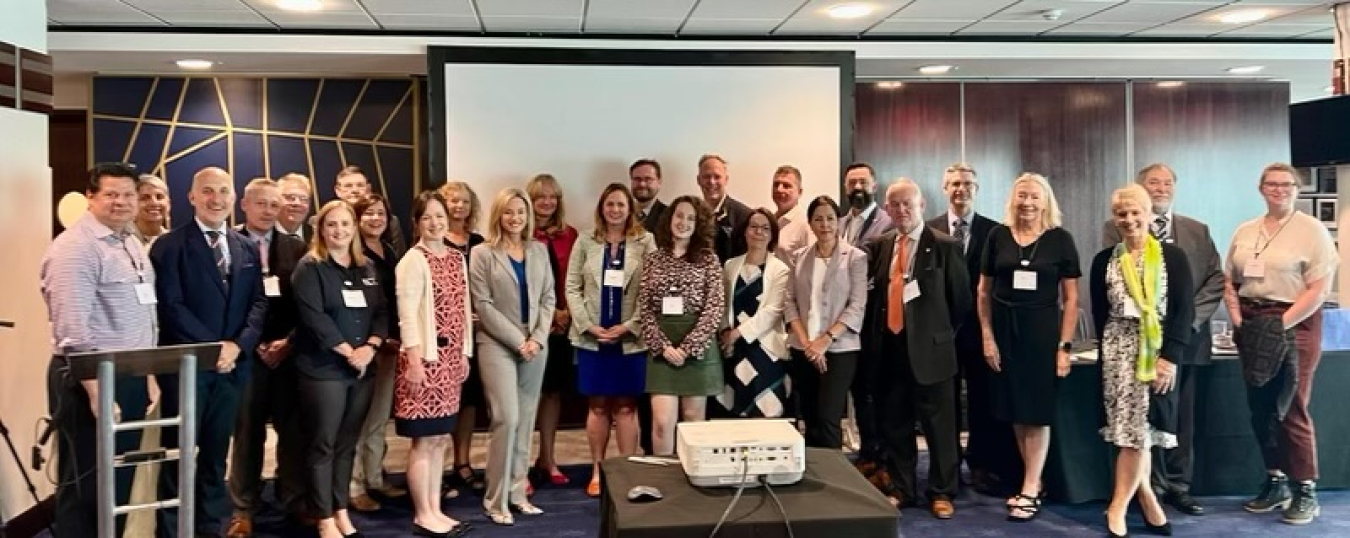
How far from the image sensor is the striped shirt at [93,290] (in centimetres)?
322

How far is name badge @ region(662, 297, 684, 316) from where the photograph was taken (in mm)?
4238

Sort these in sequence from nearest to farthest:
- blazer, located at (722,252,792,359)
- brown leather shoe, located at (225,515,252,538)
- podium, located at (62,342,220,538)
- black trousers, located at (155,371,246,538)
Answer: podium, located at (62,342,220,538)
black trousers, located at (155,371,246,538)
brown leather shoe, located at (225,515,252,538)
blazer, located at (722,252,792,359)

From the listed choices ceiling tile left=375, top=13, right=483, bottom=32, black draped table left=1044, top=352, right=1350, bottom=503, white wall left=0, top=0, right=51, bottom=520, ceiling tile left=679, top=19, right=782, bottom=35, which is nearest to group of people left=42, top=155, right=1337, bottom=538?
black draped table left=1044, top=352, right=1350, bottom=503

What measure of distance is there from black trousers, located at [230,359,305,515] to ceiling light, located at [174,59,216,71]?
3.02 m

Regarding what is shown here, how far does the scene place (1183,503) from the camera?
4340mm

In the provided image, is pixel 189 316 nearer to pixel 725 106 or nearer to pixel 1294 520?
pixel 725 106

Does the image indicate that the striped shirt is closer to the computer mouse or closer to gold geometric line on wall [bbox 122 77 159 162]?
the computer mouse

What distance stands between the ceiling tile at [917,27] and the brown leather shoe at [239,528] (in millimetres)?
4448

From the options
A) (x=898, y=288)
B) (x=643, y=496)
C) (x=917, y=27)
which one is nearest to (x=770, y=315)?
(x=898, y=288)

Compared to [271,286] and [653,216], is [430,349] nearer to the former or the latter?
[271,286]

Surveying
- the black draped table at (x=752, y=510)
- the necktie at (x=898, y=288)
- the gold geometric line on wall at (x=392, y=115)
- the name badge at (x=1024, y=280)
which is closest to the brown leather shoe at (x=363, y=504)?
the black draped table at (x=752, y=510)

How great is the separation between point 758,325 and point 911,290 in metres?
0.70

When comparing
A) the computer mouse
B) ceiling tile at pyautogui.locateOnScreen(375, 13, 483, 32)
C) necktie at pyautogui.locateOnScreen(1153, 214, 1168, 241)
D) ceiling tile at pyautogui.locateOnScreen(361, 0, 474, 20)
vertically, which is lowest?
the computer mouse

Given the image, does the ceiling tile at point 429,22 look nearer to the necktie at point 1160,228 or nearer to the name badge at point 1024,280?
the name badge at point 1024,280
